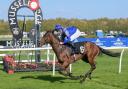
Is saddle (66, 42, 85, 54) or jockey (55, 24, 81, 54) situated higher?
jockey (55, 24, 81, 54)

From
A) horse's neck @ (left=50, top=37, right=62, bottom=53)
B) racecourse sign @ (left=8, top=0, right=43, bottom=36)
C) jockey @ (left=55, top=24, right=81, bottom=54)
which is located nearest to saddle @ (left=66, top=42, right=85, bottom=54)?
jockey @ (left=55, top=24, right=81, bottom=54)

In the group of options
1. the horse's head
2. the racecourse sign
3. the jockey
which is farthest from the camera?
the racecourse sign

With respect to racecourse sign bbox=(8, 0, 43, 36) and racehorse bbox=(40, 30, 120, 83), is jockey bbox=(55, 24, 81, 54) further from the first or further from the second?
racecourse sign bbox=(8, 0, 43, 36)

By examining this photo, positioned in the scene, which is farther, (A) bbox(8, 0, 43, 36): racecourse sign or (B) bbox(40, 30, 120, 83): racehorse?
(A) bbox(8, 0, 43, 36): racecourse sign

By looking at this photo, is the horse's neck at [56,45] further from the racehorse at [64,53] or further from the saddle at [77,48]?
the saddle at [77,48]

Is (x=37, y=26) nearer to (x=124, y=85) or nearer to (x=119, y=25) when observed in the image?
(x=124, y=85)

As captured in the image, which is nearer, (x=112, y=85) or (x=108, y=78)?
(x=112, y=85)

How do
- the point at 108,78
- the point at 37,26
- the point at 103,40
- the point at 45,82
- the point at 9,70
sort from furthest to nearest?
1. the point at 103,40
2. the point at 37,26
3. the point at 9,70
4. the point at 108,78
5. the point at 45,82

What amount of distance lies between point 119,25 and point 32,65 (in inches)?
2611

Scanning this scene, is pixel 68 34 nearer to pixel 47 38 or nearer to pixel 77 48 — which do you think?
pixel 77 48

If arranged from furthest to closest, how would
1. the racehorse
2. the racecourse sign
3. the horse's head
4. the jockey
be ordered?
the racecourse sign → the jockey → the horse's head → the racehorse

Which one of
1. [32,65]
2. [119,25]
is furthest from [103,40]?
[119,25]

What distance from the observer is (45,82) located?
12.2 meters

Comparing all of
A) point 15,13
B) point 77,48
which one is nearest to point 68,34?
point 77,48
